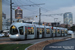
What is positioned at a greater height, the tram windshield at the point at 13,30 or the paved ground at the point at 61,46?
the tram windshield at the point at 13,30

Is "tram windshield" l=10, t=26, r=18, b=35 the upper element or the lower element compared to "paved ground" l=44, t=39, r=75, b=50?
upper

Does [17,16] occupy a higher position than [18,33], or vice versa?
[17,16]

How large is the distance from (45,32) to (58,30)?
376 inches

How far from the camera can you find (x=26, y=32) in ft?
78.0

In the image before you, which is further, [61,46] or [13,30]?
[13,30]

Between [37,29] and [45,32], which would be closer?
[37,29]

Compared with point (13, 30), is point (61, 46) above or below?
below

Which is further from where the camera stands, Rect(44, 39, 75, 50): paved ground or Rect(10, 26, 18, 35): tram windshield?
Rect(10, 26, 18, 35): tram windshield

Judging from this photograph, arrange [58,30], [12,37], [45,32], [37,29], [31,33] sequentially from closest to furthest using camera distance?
[12,37], [31,33], [37,29], [45,32], [58,30]

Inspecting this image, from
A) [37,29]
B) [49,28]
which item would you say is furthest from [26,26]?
[49,28]

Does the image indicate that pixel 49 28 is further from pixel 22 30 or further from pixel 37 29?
pixel 22 30

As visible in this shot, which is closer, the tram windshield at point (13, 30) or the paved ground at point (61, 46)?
the paved ground at point (61, 46)

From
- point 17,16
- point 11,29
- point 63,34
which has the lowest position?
point 63,34

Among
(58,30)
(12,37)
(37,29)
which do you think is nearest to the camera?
(12,37)
